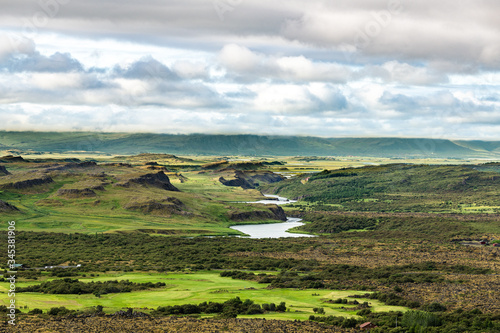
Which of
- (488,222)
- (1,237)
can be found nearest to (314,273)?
A: (1,237)

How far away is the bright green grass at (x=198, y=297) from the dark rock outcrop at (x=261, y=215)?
87.1 m

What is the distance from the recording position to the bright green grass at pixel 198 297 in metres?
52.6

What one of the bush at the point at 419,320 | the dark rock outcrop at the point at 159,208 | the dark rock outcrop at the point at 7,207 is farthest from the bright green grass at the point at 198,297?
the dark rock outcrop at the point at 159,208

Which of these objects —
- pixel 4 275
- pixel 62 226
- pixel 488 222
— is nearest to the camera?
pixel 4 275

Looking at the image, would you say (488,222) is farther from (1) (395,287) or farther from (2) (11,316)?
(2) (11,316)

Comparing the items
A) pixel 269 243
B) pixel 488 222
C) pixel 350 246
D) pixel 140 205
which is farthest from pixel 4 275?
pixel 488 222

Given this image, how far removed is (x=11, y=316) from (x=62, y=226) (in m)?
84.4

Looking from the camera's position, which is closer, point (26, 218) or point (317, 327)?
point (317, 327)

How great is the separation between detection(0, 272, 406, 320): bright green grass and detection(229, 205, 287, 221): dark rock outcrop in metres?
87.1

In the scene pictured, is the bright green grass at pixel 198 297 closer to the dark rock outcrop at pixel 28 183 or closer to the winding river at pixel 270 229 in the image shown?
the winding river at pixel 270 229

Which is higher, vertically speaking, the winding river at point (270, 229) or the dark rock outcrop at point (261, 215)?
the dark rock outcrop at point (261, 215)

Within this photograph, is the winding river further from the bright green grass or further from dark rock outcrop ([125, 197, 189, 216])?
the bright green grass

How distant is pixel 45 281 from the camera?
214ft

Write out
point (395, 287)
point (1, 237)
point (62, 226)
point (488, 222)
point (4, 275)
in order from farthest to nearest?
point (488, 222)
point (62, 226)
point (1, 237)
point (4, 275)
point (395, 287)
